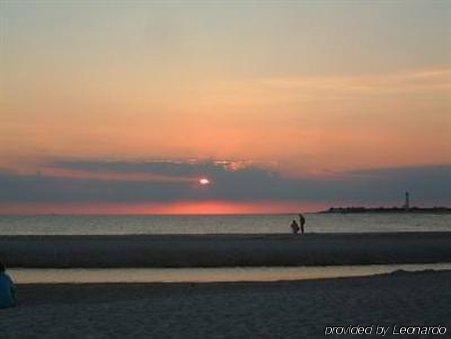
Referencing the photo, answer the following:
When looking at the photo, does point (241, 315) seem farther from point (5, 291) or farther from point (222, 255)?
point (222, 255)

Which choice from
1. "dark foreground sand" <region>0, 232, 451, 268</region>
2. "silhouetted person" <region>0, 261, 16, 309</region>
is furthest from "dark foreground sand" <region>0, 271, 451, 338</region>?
"dark foreground sand" <region>0, 232, 451, 268</region>

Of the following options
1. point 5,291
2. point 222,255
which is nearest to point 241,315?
point 5,291

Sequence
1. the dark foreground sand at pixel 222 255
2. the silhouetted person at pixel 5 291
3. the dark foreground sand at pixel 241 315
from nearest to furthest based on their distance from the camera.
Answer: the dark foreground sand at pixel 241 315 → the silhouetted person at pixel 5 291 → the dark foreground sand at pixel 222 255

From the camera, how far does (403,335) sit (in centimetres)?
1164

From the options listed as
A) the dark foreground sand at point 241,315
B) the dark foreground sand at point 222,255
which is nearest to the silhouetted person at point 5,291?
the dark foreground sand at point 241,315

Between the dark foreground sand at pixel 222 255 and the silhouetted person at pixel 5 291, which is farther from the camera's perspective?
the dark foreground sand at pixel 222 255

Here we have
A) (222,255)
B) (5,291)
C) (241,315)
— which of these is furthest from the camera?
(222,255)

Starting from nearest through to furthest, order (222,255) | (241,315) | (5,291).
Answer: (241,315) → (5,291) → (222,255)

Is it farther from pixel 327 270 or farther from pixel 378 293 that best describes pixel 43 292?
pixel 327 270

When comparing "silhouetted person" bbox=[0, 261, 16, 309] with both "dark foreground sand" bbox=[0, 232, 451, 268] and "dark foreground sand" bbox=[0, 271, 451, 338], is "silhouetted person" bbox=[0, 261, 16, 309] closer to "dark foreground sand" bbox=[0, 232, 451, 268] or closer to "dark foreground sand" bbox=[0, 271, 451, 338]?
"dark foreground sand" bbox=[0, 271, 451, 338]

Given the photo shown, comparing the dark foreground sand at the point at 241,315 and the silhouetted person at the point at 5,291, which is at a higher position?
the silhouetted person at the point at 5,291

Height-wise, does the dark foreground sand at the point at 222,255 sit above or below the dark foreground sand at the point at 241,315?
above

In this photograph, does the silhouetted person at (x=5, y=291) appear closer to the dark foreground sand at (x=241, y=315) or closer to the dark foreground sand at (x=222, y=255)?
the dark foreground sand at (x=241, y=315)

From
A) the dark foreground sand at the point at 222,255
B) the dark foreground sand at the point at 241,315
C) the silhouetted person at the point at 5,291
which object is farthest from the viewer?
the dark foreground sand at the point at 222,255
